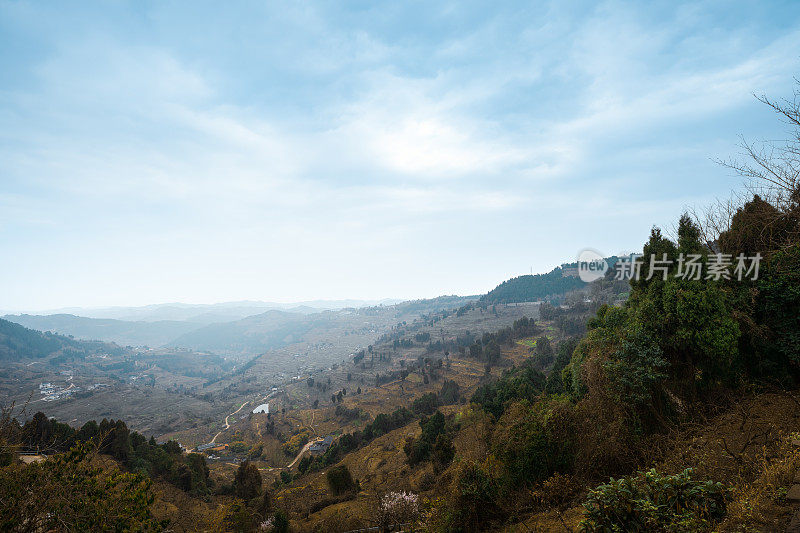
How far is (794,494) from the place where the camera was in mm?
4941

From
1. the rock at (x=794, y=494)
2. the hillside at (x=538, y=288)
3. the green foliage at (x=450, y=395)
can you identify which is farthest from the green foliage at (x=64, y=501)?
the hillside at (x=538, y=288)

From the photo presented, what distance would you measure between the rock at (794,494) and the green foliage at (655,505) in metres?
Result: 0.79

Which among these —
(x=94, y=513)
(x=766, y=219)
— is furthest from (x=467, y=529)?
(x=766, y=219)

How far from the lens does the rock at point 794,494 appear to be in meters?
4.90

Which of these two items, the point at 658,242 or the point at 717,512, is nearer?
the point at 717,512

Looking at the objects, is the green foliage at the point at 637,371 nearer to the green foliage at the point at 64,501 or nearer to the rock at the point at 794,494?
the rock at the point at 794,494

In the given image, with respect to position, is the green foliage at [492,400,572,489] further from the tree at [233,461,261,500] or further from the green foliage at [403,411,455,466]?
the tree at [233,461,261,500]

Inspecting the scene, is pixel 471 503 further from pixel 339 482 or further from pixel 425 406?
pixel 425 406

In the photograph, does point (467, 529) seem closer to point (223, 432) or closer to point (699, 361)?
point (699, 361)

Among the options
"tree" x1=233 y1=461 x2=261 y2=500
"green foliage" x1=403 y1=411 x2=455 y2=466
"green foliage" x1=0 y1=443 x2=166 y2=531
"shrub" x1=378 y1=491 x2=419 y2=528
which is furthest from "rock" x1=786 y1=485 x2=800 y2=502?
"tree" x1=233 y1=461 x2=261 y2=500

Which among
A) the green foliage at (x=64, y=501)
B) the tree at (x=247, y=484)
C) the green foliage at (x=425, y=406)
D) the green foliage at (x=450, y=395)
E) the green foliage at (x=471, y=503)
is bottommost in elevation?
the green foliage at (x=450, y=395)

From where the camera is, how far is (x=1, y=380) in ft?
418

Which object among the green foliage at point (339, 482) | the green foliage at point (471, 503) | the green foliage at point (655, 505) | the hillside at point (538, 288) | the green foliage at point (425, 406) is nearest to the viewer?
the green foliage at point (655, 505)

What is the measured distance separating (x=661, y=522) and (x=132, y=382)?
244m
